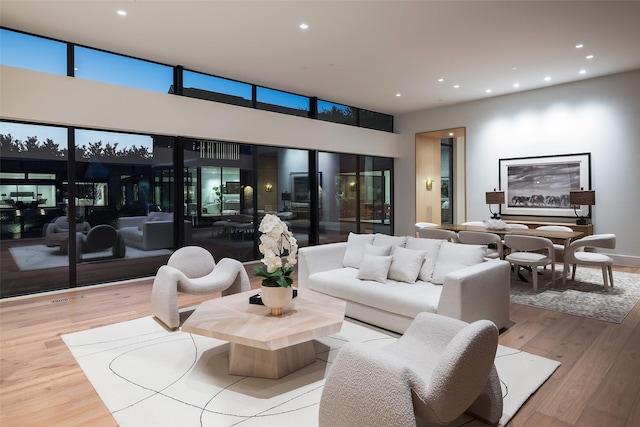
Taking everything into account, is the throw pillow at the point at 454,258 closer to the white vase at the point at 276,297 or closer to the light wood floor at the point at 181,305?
the light wood floor at the point at 181,305

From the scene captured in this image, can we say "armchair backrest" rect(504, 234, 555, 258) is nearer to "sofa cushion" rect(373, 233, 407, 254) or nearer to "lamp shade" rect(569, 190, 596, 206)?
"sofa cushion" rect(373, 233, 407, 254)

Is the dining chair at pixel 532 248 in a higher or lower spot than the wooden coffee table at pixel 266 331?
higher

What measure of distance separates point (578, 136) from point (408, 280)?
564cm

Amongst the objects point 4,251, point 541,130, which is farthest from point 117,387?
point 541,130

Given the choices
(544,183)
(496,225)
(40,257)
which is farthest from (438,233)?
(40,257)

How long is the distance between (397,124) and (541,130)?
138 inches

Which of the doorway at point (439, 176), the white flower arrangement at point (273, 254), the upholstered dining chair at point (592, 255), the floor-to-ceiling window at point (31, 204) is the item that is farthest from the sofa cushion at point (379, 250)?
the doorway at point (439, 176)

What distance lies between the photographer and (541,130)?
7516mm

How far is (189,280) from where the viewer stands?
12.8 feet

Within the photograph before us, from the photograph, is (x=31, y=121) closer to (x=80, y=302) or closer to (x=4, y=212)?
(x=4, y=212)

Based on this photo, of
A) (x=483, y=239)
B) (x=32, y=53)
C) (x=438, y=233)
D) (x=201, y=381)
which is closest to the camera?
(x=201, y=381)

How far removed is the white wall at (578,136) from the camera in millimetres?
6590

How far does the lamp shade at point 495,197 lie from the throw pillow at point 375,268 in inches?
189

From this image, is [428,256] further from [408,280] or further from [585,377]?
[585,377]
